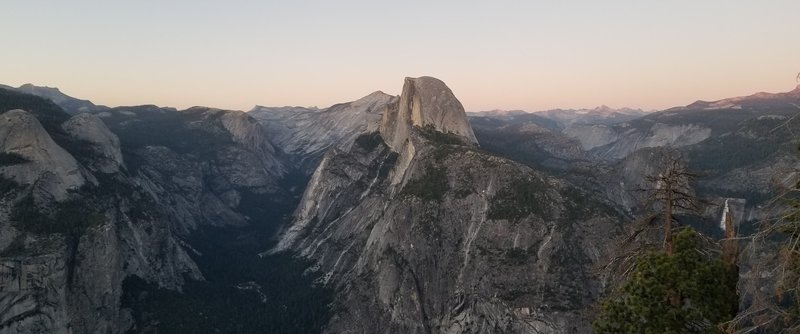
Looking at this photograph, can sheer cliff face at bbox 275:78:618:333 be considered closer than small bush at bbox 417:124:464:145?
Yes

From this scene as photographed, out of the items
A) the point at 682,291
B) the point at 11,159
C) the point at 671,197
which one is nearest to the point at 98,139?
the point at 11,159

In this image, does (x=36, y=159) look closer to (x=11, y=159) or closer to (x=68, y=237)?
(x=11, y=159)

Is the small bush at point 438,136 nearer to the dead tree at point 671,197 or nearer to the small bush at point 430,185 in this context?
the small bush at point 430,185

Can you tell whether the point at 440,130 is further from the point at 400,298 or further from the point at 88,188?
the point at 88,188

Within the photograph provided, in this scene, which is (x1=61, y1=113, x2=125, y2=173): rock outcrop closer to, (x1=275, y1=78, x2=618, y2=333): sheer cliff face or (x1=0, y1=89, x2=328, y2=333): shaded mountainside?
(x1=0, y1=89, x2=328, y2=333): shaded mountainside

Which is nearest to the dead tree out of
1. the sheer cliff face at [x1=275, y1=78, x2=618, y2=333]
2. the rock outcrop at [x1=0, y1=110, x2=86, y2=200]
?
the sheer cliff face at [x1=275, y1=78, x2=618, y2=333]

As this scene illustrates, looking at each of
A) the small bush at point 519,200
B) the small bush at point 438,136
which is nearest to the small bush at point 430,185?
the small bush at point 519,200

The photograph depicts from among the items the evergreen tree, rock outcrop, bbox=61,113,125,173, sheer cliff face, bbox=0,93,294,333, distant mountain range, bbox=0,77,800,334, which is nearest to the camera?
the evergreen tree

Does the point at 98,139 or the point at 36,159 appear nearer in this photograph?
the point at 36,159
